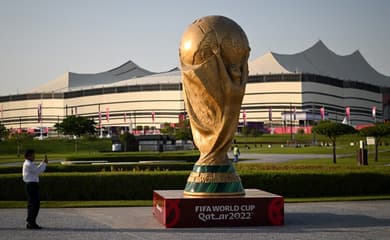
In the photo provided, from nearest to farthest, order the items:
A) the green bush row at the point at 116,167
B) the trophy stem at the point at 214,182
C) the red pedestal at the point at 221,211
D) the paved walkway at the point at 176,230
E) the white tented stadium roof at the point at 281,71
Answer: the paved walkway at the point at 176,230 → the red pedestal at the point at 221,211 → the trophy stem at the point at 214,182 → the green bush row at the point at 116,167 → the white tented stadium roof at the point at 281,71

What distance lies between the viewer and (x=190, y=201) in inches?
485

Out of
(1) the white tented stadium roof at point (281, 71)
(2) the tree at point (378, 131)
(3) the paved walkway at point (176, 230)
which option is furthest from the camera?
(1) the white tented stadium roof at point (281, 71)

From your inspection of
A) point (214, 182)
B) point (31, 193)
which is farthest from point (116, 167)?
point (31, 193)

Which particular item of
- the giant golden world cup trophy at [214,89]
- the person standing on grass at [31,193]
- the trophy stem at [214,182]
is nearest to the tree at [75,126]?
the giant golden world cup trophy at [214,89]

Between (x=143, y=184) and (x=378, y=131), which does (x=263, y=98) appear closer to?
(x=378, y=131)

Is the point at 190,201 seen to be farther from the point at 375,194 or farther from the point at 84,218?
the point at 375,194

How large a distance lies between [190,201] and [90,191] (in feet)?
21.0

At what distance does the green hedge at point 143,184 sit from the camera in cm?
1778

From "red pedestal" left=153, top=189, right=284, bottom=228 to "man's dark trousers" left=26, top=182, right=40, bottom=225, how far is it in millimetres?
2529

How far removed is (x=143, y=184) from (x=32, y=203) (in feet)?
20.9

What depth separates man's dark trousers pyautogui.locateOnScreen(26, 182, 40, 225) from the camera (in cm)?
1184

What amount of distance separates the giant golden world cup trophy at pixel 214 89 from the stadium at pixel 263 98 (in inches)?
3662

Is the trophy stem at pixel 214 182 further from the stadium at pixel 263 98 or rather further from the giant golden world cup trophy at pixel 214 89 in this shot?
the stadium at pixel 263 98

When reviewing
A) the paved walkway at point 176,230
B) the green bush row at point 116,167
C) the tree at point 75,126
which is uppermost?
the tree at point 75,126
